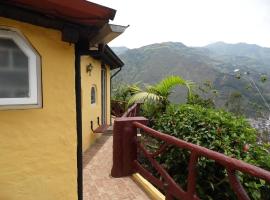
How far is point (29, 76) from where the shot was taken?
321cm

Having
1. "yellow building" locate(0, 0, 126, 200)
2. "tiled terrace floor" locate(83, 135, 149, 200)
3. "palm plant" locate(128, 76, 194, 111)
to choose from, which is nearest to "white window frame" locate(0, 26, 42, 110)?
"yellow building" locate(0, 0, 126, 200)

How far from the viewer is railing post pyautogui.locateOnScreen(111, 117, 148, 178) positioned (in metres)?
5.59

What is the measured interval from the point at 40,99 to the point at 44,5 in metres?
1.01

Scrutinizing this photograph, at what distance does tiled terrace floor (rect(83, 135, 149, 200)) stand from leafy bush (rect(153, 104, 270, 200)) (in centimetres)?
94

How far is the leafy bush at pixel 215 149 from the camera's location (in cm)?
496

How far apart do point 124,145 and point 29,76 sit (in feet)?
9.21

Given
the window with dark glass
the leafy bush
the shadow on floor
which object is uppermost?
the window with dark glass

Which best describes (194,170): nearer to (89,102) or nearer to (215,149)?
(215,149)

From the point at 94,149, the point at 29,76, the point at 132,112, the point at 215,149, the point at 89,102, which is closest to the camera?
the point at 29,76

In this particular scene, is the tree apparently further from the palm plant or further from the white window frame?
the white window frame

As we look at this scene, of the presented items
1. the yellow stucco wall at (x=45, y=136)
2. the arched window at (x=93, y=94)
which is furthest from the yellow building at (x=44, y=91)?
the arched window at (x=93, y=94)

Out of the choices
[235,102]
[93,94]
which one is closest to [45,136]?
[93,94]

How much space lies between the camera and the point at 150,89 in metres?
8.83

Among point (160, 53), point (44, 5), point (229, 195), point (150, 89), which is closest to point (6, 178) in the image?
point (44, 5)
